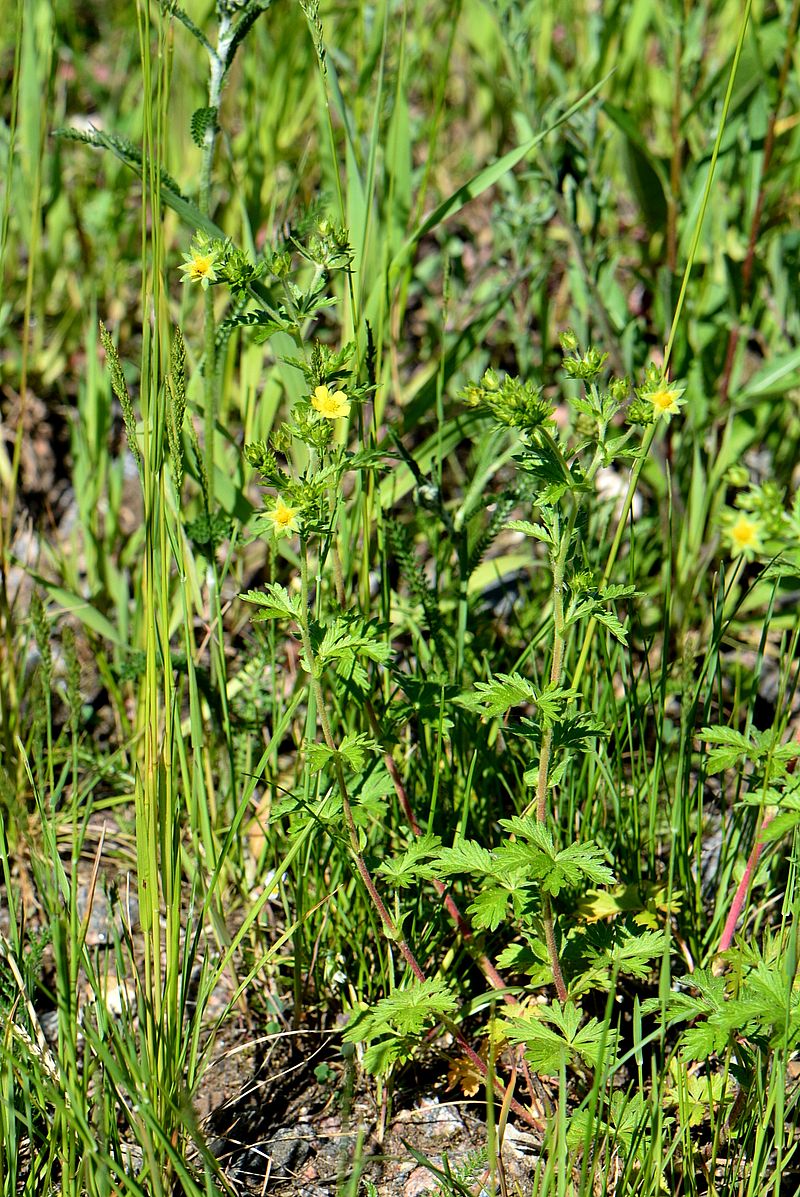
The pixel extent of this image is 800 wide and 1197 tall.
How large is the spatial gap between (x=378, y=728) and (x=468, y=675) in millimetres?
373

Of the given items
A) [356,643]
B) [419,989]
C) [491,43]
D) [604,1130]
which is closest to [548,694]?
[356,643]

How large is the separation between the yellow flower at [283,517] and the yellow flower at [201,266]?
0.94 ft

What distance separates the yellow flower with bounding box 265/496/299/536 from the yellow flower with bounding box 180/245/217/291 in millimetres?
287

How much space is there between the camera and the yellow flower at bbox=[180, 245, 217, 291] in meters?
1.27

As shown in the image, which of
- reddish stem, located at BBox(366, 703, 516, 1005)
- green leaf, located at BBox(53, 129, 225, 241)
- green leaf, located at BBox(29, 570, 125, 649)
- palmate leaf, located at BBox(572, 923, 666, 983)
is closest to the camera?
palmate leaf, located at BBox(572, 923, 666, 983)

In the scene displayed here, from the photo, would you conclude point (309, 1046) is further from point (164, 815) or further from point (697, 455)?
point (697, 455)

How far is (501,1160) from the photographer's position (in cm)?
134

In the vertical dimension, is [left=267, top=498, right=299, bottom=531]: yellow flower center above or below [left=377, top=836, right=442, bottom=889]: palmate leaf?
above

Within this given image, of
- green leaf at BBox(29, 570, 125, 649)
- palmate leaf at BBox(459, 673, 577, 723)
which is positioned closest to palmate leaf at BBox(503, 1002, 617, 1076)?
palmate leaf at BBox(459, 673, 577, 723)

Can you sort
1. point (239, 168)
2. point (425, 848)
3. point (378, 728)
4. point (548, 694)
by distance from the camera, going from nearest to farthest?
point (548, 694) → point (425, 848) → point (378, 728) → point (239, 168)

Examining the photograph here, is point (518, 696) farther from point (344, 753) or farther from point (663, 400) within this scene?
point (663, 400)

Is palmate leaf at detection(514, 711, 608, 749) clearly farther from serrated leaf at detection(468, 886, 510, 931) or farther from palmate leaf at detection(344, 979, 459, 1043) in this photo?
palmate leaf at detection(344, 979, 459, 1043)

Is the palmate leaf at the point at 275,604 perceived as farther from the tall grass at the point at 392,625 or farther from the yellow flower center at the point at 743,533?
the yellow flower center at the point at 743,533

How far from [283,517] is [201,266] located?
1.05 ft
